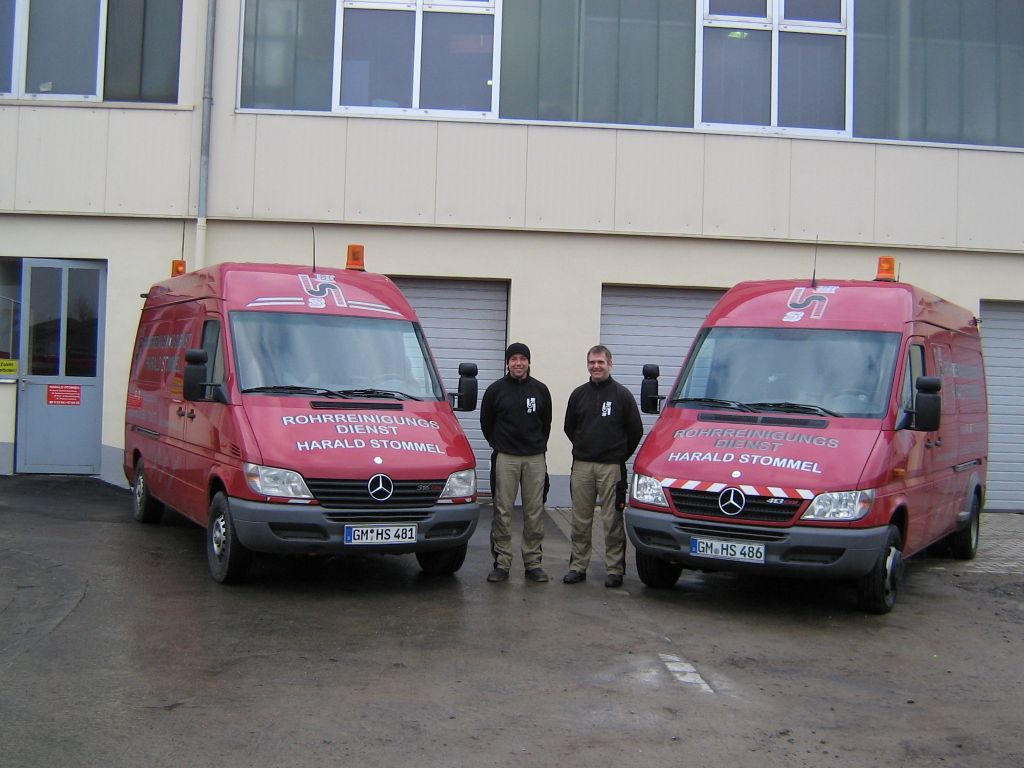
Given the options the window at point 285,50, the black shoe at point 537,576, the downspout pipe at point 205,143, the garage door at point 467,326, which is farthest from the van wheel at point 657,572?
the window at point 285,50

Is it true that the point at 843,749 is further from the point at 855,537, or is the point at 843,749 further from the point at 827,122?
the point at 827,122

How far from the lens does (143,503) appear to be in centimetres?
1137

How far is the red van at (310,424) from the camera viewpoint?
7773mm

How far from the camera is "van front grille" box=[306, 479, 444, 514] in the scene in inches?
305

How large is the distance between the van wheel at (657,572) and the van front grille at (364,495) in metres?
1.77

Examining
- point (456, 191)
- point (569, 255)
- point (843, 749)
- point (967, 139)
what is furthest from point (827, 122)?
point (843, 749)

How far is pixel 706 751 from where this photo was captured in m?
5.04

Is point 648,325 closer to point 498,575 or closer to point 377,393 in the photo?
point 498,575

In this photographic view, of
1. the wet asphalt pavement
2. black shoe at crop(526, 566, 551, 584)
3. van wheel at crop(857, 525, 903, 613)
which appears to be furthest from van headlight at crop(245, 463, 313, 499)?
van wheel at crop(857, 525, 903, 613)

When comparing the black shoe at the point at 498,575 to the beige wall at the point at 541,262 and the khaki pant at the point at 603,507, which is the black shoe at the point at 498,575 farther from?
the beige wall at the point at 541,262

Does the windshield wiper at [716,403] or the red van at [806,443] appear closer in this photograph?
the red van at [806,443]

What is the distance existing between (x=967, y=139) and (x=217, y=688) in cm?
1255

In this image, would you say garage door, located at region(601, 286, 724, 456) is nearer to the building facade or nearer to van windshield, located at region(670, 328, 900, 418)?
the building facade

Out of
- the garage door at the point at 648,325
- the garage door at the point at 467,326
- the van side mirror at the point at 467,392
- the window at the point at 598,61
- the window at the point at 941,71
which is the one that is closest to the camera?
the van side mirror at the point at 467,392
